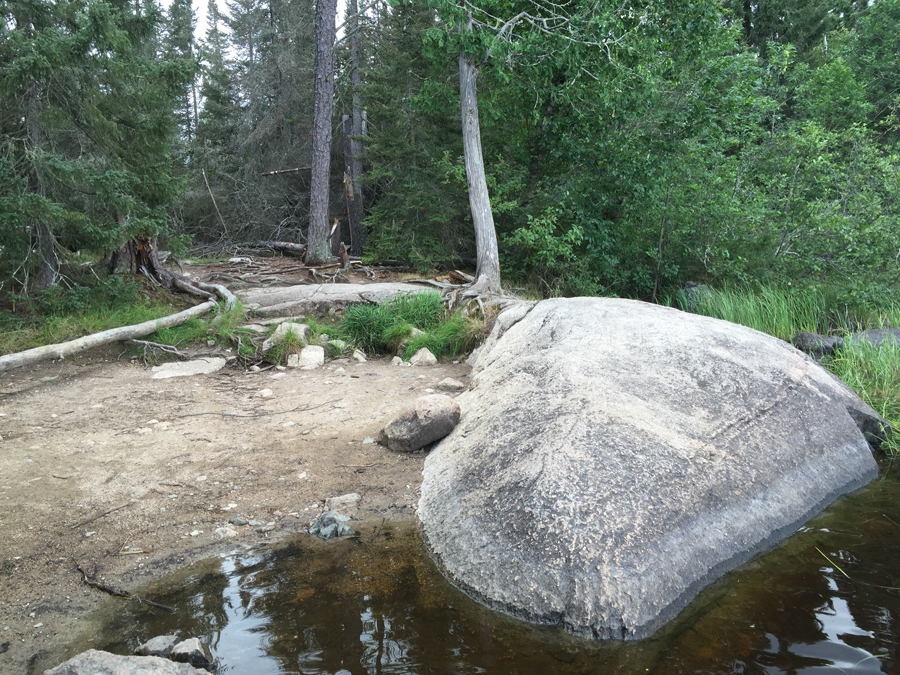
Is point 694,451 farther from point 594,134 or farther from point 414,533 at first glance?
point 594,134

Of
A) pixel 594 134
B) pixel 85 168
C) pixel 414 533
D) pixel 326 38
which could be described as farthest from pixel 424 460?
pixel 326 38

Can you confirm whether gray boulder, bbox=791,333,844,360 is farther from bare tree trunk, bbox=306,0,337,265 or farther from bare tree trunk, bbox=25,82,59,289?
bare tree trunk, bbox=306,0,337,265

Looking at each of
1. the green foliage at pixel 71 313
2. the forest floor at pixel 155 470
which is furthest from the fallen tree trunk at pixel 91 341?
the green foliage at pixel 71 313

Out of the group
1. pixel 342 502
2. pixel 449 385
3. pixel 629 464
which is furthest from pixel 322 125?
pixel 629 464

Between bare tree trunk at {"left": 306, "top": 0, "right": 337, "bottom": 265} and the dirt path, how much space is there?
7218 millimetres

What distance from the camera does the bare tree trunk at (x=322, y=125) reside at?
1262cm

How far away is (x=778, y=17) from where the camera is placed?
18.5m

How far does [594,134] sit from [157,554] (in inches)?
Result: 408

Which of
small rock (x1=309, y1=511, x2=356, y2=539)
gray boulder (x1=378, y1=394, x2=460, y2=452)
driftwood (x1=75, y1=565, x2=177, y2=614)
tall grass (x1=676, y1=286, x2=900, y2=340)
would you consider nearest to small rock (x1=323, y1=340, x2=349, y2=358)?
gray boulder (x1=378, y1=394, x2=460, y2=452)

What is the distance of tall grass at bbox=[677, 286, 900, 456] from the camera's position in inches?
228

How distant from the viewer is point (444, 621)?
283 cm

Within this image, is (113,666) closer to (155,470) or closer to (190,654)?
(190,654)

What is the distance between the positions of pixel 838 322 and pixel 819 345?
208 centimetres

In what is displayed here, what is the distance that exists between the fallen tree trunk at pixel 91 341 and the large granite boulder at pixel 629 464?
177 inches
